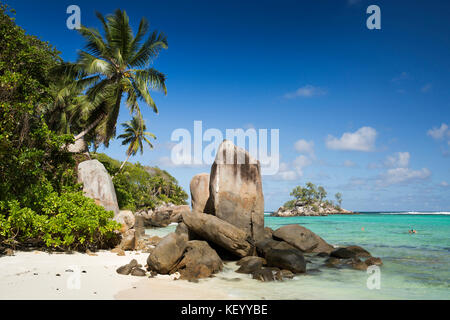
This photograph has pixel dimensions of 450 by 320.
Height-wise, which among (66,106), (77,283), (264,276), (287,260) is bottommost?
(264,276)

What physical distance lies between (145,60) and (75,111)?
5004 millimetres

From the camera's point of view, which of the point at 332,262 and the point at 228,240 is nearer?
the point at 228,240

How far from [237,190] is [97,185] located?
5772 millimetres

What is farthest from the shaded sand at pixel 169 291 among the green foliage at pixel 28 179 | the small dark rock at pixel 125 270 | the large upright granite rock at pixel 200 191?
the large upright granite rock at pixel 200 191

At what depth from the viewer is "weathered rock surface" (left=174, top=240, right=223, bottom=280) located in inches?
298

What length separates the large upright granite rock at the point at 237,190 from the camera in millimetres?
11961

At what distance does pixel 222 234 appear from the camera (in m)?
9.93

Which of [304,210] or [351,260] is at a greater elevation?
[351,260]

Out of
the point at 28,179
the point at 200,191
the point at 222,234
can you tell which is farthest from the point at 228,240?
the point at 28,179

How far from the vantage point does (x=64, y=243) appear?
845cm

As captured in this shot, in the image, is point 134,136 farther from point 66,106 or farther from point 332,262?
point 332,262

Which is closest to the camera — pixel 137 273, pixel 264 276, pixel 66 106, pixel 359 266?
pixel 137 273

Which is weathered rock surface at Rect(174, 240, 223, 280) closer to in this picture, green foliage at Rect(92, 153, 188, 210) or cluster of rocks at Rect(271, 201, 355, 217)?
green foliage at Rect(92, 153, 188, 210)
